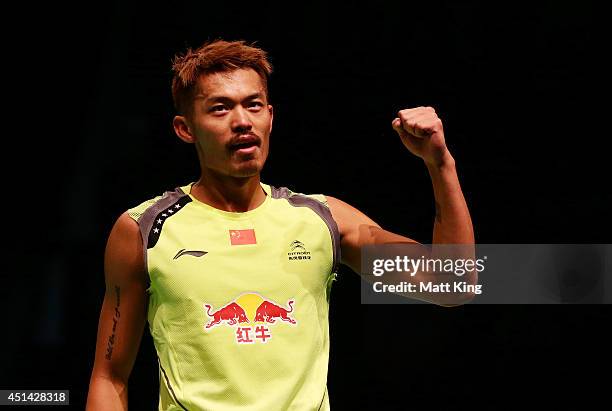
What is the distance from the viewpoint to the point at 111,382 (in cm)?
185

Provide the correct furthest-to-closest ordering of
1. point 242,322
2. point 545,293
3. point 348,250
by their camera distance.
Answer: point 545,293 → point 348,250 → point 242,322

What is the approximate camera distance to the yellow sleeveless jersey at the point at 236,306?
5.68 feet

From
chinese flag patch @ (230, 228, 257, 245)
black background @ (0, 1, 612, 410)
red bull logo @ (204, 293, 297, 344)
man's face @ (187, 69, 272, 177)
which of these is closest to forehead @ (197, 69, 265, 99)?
man's face @ (187, 69, 272, 177)

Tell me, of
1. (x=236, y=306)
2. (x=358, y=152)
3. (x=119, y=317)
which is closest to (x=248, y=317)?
(x=236, y=306)

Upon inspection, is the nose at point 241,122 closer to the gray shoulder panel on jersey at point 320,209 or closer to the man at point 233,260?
the man at point 233,260

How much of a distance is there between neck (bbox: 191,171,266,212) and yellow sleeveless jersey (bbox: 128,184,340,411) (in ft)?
0.10

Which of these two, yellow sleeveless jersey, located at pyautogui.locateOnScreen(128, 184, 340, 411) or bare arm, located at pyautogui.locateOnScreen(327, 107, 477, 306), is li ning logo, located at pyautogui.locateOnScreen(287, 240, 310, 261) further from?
bare arm, located at pyautogui.locateOnScreen(327, 107, 477, 306)

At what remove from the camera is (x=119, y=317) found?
1837 millimetres

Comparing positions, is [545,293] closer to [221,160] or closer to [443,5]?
[443,5]

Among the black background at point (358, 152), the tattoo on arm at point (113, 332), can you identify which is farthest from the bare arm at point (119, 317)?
the black background at point (358, 152)

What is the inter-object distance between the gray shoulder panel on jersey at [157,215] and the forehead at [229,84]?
216 millimetres

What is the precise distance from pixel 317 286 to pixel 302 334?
0.11 metres

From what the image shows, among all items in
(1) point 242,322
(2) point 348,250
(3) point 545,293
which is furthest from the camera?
(3) point 545,293

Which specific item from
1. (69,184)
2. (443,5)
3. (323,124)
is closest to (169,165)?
(69,184)
